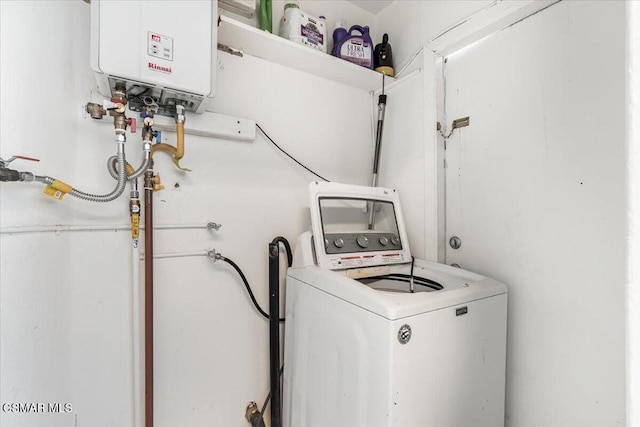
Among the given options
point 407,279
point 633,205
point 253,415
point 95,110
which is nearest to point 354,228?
point 407,279

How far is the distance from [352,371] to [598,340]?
81cm

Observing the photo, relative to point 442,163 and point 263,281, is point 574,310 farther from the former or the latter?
point 263,281

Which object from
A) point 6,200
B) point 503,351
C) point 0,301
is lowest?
point 503,351

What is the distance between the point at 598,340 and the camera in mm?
950

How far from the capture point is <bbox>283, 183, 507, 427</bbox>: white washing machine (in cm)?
81

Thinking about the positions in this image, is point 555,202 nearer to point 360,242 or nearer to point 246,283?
point 360,242

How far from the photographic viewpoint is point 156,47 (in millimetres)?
903

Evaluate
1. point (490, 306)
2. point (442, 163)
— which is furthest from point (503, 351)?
point (442, 163)

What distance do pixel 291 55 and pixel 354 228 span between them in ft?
3.18

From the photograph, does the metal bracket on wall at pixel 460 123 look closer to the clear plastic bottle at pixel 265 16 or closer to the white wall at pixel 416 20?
the white wall at pixel 416 20

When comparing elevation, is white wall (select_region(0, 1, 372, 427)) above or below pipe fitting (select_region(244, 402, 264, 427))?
above

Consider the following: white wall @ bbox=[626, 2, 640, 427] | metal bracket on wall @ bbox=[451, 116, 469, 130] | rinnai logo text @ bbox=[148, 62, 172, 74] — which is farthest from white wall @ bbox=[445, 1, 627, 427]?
rinnai logo text @ bbox=[148, 62, 172, 74]

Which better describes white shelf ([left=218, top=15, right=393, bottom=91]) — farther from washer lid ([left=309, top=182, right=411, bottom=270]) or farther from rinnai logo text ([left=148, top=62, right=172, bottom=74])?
washer lid ([left=309, top=182, right=411, bottom=270])

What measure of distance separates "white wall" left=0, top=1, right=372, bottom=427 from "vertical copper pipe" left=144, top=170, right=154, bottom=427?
0.08 m
